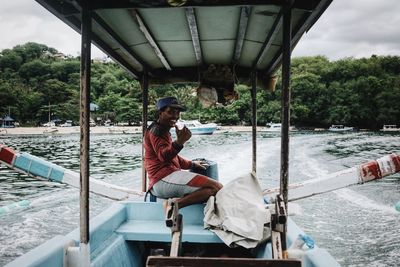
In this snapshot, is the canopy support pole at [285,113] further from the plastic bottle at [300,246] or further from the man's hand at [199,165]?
the man's hand at [199,165]

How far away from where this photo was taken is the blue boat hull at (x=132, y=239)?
2338mm

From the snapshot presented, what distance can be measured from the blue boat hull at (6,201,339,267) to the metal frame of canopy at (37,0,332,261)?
0.77 feet

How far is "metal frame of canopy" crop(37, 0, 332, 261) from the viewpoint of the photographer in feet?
8.54

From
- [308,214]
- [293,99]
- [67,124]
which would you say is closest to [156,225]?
[308,214]

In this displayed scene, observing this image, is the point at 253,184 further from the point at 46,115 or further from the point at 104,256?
the point at 46,115

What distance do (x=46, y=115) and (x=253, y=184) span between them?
2589 inches

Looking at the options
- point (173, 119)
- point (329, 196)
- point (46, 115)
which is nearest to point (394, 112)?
point (329, 196)

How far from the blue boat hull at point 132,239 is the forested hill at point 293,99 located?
2038 inches

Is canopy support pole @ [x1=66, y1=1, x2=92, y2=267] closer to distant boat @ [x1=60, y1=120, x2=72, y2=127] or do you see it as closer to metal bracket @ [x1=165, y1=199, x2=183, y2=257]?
metal bracket @ [x1=165, y1=199, x2=183, y2=257]

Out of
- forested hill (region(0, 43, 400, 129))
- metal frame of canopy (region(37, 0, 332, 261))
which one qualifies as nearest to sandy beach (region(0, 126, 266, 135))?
forested hill (region(0, 43, 400, 129))

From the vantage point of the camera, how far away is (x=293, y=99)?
216ft

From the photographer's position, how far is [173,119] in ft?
11.0

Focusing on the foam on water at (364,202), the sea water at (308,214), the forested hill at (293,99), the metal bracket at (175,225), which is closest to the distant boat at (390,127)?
the forested hill at (293,99)

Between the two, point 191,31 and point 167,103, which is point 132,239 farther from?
point 191,31
